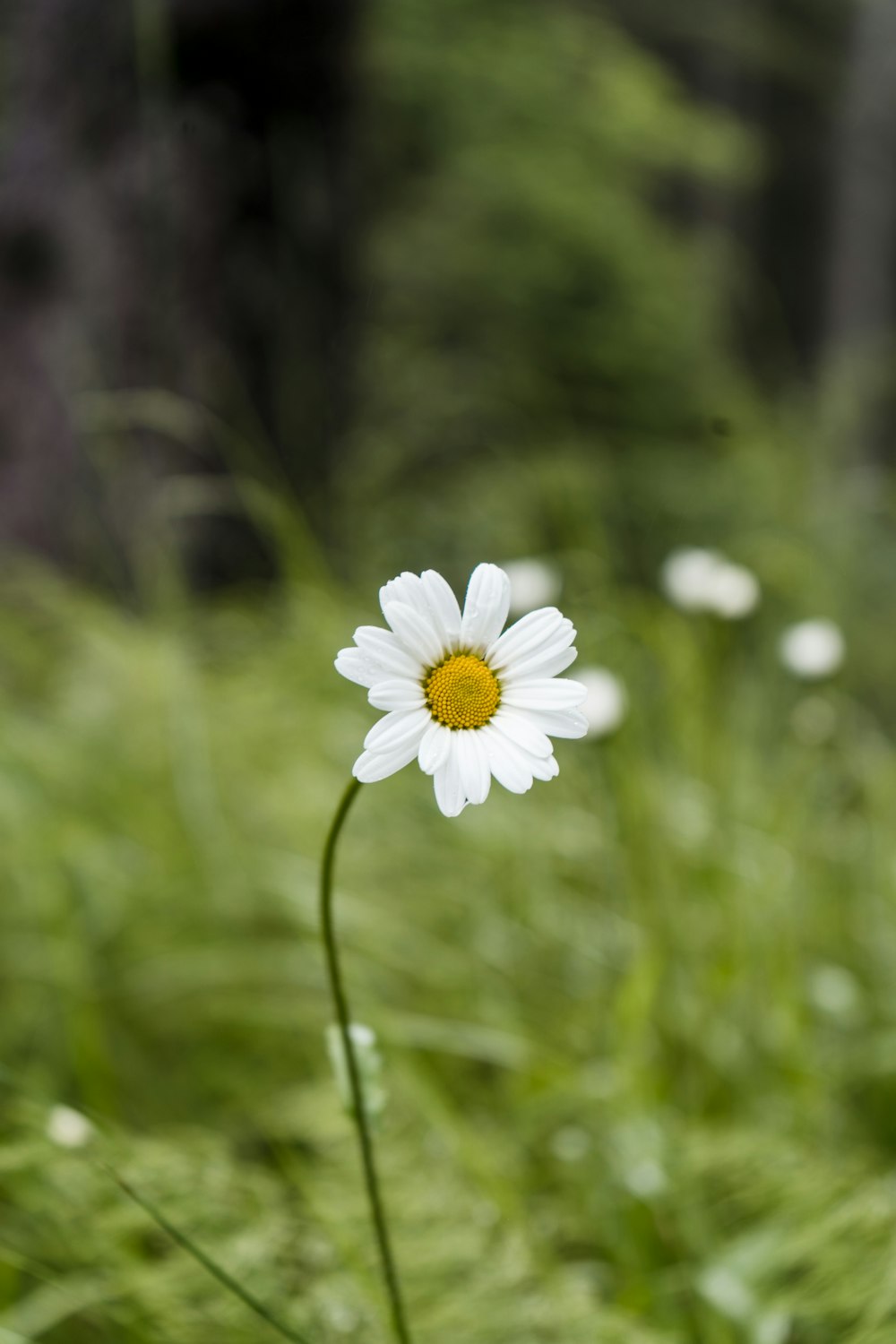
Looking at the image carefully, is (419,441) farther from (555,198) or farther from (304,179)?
(304,179)

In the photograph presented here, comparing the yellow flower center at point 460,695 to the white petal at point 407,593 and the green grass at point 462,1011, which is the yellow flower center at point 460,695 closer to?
the white petal at point 407,593

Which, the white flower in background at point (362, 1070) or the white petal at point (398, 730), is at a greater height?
the white petal at point (398, 730)

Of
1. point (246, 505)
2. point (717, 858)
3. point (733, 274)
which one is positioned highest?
point (733, 274)

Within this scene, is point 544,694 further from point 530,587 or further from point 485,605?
point 530,587

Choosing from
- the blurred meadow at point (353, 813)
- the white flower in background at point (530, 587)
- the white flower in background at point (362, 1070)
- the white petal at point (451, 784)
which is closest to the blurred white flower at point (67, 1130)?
the blurred meadow at point (353, 813)

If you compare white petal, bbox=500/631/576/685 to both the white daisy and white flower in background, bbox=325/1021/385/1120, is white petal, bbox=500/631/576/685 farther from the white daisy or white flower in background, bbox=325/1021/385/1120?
white flower in background, bbox=325/1021/385/1120

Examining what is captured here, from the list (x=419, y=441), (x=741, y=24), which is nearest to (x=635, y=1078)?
(x=419, y=441)

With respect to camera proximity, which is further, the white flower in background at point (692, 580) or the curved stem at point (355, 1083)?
the white flower in background at point (692, 580)
